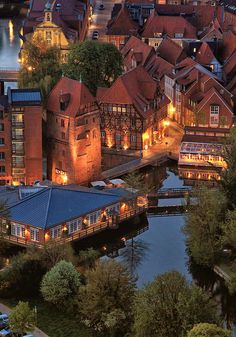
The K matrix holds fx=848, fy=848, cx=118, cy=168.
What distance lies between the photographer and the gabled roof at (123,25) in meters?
102

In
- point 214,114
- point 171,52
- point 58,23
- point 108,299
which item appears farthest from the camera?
point 58,23

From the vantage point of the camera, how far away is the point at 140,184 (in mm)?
58656

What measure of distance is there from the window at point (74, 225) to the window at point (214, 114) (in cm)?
2493

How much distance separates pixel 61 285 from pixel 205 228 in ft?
32.4

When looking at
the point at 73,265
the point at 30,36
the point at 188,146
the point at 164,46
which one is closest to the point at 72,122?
the point at 188,146

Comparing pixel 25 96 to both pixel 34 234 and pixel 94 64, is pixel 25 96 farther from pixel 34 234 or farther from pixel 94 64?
pixel 94 64

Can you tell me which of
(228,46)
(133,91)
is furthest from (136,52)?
(133,91)

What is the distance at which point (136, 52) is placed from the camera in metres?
85.7

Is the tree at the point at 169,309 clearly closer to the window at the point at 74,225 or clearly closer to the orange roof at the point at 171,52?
the window at the point at 74,225

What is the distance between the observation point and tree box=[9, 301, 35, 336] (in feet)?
125

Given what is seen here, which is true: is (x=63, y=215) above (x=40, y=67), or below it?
below

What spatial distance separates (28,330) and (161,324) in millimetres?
6249

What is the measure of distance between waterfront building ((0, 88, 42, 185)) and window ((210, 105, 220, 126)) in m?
19.2

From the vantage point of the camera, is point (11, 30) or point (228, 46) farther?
point (11, 30)
